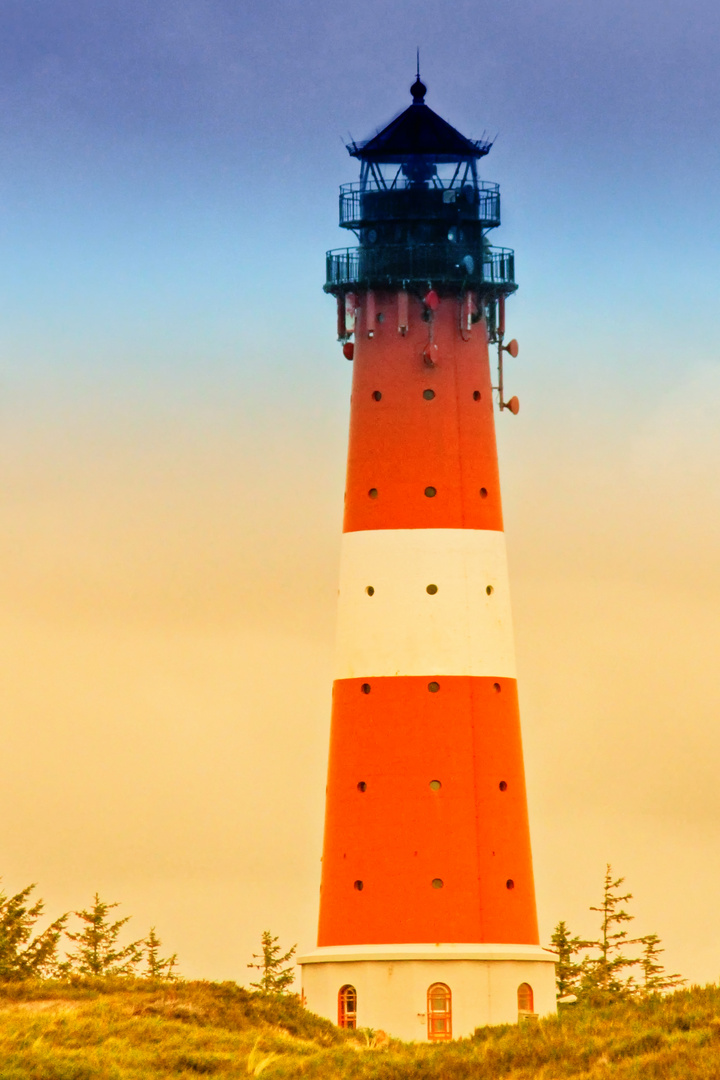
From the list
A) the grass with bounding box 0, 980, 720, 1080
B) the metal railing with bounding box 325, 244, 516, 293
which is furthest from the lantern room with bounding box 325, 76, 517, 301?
the grass with bounding box 0, 980, 720, 1080

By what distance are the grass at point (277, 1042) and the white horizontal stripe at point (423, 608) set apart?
10.3 metres

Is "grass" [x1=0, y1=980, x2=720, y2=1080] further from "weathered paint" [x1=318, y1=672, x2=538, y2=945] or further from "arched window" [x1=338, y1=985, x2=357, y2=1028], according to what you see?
"weathered paint" [x1=318, y1=672, x2=538, y2=945]

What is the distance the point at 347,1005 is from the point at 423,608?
8971 mm

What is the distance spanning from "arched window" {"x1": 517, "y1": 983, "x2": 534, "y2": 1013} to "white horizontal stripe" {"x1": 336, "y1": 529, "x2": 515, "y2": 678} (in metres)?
7.00

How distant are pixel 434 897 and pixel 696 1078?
21.4m

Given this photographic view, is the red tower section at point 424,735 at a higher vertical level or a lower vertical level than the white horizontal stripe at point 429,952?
higher

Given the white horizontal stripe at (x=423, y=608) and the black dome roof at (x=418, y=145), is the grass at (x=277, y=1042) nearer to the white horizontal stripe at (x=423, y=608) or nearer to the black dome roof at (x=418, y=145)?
the white horizontal stripe at (x=423, y=608)

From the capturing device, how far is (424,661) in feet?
225

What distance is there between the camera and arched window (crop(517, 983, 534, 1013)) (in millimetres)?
67938

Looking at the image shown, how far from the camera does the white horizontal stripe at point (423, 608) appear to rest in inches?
2699

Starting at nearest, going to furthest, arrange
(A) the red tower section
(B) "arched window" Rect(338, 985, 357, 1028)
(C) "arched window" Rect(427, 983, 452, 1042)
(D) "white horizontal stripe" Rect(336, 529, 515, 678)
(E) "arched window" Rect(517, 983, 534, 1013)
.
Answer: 1. (C) "arched window" Rect(427, 983, 452, 1042)
2. (B) "arched window" Rect(338, 985, 357, 1028)
3. (A) the red tower section
4. (E) "arched window" Rect(517, 983, 534, 1013)
5. (D) "white horizontal stripe" Rect(336, 529, 515, 678)

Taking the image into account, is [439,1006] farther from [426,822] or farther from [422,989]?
[426,822]

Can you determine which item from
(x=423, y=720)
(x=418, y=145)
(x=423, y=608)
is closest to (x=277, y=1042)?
(x=423, y=720)

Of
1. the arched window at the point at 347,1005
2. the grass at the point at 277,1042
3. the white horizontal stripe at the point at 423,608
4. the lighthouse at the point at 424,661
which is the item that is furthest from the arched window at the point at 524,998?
the grass at the point at 277,1042
